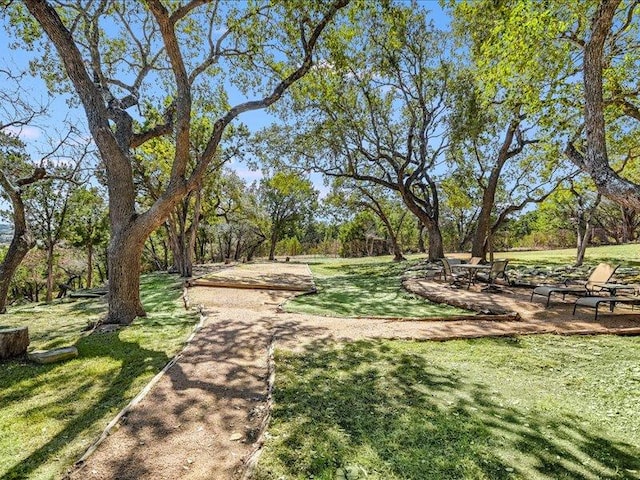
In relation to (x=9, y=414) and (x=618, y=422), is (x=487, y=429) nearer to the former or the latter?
(x=618, y=422)

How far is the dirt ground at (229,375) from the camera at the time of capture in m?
2.70

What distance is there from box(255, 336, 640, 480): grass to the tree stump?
141 inches

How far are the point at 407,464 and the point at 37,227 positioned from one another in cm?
2050

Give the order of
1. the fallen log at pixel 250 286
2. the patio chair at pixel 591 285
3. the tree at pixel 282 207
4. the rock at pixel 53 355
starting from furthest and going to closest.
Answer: the tree at pixel 282 207 → the fallen log at pixel 250 286 → the patio chair at pixel 591 285 → the rock at pixel 53 355

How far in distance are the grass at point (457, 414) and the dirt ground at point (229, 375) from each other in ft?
1.21

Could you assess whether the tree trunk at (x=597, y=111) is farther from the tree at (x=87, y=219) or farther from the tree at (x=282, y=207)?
the tree at (x=282, y=207)

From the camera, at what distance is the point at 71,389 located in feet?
12.9

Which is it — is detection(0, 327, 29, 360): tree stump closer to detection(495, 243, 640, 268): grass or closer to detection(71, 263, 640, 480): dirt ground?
detection(71, 263, 640, 480): dirt ground

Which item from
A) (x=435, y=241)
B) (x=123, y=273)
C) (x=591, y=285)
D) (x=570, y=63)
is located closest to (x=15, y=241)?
(x=123, y=273)

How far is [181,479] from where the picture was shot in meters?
2.50

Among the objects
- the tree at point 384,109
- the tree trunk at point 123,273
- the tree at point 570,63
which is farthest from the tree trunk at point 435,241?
the tree trunk at point 123,273

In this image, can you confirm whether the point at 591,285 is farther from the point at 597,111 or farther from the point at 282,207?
the point at 282,207

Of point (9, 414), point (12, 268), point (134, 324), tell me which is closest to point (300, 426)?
point (9, 414)

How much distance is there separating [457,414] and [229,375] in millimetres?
2528
